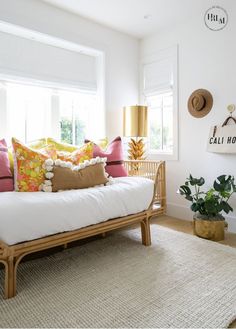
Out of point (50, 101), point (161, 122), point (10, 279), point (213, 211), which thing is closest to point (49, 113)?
point (50, 101)

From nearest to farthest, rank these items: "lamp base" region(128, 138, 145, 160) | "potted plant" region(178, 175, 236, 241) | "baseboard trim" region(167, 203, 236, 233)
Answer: "potted plant" region(178, 175, 236, 241), "baseboard trim" region(167, 203, 236, 233), "lamp base" region(128, 138, 145, 160)

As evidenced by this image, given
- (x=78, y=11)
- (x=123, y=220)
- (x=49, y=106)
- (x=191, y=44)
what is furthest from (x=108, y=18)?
(x=123, y=220)

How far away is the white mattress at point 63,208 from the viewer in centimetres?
152

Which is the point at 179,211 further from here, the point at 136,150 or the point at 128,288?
the point at 128,288

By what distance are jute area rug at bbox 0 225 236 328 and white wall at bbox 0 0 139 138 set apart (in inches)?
72.6

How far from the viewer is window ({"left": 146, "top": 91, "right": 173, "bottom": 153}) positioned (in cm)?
353

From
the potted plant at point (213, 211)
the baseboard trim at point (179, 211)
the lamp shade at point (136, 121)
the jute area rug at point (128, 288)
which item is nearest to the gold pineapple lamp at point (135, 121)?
the lamp shade at point (136, 121)

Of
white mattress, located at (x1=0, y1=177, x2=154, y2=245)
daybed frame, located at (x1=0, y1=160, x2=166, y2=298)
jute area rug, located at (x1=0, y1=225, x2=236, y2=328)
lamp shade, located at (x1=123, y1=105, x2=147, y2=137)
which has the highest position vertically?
lamp shade, located at (x1=123, y1=105, x2=147, y2=137)

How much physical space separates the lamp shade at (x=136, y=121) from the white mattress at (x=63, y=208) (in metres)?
1.08

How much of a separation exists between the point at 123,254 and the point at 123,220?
0.29 m

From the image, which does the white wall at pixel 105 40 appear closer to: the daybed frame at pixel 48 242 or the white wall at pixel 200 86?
the white wall at pixel 200 86

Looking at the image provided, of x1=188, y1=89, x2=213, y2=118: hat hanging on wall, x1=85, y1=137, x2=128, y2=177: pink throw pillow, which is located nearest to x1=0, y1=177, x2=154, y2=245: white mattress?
x1=85, y1=137, x2=128, y2=177: pink throw pillow

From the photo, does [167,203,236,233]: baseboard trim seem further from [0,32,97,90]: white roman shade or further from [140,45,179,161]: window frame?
[0,32,97,90]: white roman shade

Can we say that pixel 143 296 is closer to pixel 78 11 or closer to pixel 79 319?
pixel 79 319
